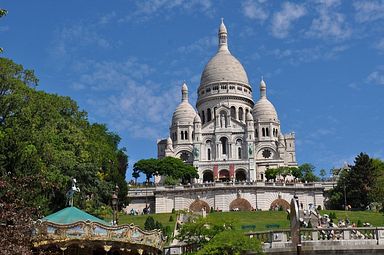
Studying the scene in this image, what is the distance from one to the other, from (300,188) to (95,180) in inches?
1422

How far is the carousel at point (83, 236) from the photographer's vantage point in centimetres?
2614

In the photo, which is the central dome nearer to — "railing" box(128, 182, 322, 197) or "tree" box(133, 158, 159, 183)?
"tree" box(133, 158, 159, 183)

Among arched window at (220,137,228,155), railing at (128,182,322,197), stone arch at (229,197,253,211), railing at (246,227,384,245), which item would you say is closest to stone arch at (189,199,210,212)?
railing at (128,182,322,197)

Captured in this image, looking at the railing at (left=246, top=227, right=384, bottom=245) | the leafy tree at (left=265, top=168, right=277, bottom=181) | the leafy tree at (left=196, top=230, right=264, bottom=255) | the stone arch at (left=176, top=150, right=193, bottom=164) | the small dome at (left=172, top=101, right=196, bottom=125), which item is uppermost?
the small dome at (left=172, top=101, right=196, bottom=125)

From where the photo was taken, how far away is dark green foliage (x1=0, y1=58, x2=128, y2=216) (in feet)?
128

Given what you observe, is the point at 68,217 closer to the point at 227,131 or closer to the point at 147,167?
the point at 147,167

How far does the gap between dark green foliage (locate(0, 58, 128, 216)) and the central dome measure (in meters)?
66.9

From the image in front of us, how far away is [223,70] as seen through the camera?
118m

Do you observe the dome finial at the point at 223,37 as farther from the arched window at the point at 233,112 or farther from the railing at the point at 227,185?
the railing at the point at 227,185

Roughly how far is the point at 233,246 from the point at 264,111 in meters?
84.3

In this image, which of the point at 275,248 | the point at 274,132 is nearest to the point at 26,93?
the point at 275,248

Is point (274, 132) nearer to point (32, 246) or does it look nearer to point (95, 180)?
point (95, 180)

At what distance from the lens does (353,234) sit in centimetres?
2942

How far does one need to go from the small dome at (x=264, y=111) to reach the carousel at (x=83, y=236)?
273 feet
